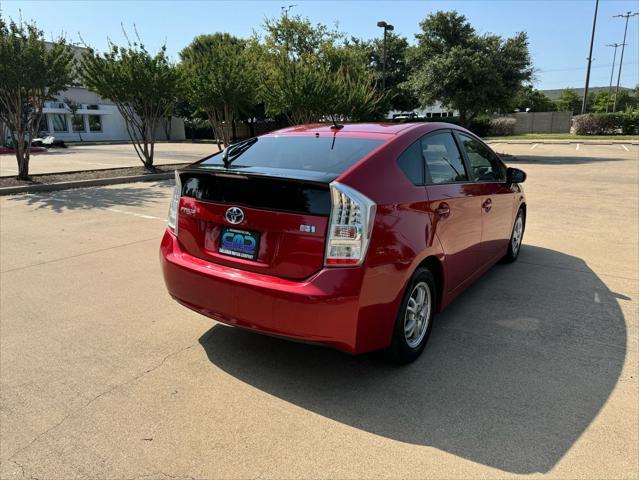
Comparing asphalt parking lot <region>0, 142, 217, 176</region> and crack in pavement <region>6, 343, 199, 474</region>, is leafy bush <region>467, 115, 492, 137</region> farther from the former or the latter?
crack in pavement <region>6, 343, 199, 474</region>

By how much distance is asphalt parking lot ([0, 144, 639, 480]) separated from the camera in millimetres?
2447

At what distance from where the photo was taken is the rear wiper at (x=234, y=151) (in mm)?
3505

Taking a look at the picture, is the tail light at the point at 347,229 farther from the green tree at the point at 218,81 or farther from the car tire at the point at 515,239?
the green tree at the point at 218,81

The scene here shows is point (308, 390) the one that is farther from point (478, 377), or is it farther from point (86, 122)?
point (86, 122)

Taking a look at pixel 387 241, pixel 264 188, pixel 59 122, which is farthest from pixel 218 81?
pixel 59 122

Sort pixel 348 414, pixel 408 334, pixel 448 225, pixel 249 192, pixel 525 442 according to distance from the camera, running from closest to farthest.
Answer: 1. pixel 525 442
2. pixel 348 414
3. pixel 249 192
4. pixel 408 334
5. pixel 448 225

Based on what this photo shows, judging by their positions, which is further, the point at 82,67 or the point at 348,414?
the point at 82,67

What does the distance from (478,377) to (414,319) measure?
573 mm

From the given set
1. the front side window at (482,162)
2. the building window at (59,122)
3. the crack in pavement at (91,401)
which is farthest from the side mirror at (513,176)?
the building window at (59,122)

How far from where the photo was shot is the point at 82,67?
14766 mm

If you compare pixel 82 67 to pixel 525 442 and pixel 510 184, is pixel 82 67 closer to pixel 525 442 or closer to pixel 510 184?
pixel 510 184

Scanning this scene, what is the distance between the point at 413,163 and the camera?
3.40 metres

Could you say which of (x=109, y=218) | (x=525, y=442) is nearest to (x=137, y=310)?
(x=525, y=442)

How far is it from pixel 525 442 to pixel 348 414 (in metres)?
0.99
